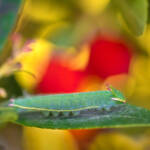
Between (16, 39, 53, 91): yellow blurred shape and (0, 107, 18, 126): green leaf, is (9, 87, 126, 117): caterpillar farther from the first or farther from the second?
(16, 39, 53, 91): yellow blurred shape

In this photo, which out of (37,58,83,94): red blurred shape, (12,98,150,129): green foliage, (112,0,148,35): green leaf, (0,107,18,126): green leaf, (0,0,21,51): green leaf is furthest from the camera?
(37,58,83,94): red blurred shape

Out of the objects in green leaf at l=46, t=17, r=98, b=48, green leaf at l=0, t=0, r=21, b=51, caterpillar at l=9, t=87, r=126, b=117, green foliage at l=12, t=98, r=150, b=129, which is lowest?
green foliage at l=12, t=98, r=150, b=129

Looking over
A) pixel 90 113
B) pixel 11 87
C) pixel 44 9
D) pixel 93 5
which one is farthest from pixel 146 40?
pixel 90 113

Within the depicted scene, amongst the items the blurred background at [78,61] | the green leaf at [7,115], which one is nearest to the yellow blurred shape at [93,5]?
the blurred background at [78,61]

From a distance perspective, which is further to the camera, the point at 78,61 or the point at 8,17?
the point at 78,61

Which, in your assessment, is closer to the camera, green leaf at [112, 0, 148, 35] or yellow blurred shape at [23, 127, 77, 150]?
green leaf at [112, 0, 148, 35]

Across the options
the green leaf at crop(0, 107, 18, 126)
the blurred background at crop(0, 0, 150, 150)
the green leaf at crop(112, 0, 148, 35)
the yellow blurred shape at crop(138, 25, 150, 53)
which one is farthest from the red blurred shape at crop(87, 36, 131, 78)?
the green leaf at crop(0, 107, 18, 126)

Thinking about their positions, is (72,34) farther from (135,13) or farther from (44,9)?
(135,13)

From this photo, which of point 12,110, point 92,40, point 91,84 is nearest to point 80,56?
point 92,40
